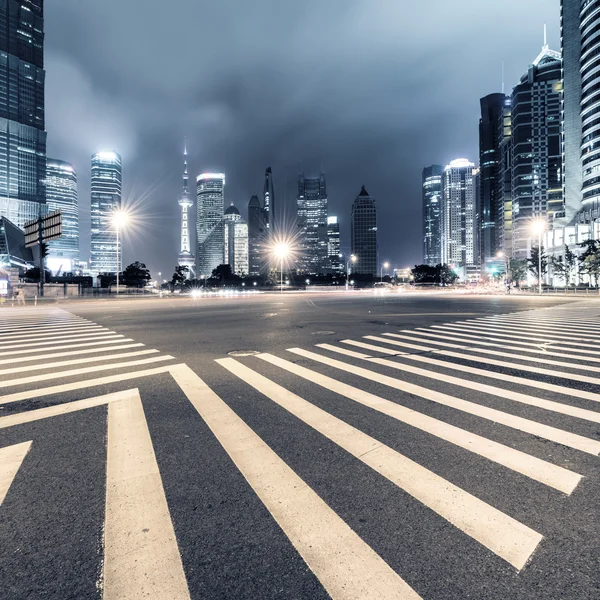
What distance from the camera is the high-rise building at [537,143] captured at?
6009 inches

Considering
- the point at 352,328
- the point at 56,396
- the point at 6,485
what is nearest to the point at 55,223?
the point at 352,328

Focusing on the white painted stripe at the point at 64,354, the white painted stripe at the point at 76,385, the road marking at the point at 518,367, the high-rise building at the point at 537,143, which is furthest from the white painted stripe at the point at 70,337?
the high-rise building at the point at 537,143

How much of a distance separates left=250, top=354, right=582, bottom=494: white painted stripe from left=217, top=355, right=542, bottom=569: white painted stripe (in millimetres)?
717

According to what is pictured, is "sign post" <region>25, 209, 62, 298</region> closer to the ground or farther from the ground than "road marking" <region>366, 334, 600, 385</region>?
farther from the ground

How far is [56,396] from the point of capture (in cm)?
564

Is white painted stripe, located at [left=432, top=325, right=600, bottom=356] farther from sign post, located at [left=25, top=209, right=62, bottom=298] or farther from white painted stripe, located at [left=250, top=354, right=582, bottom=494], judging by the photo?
sign post, located at [left=25, top=209, right=62, bottom=298]

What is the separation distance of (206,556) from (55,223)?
4395 cm

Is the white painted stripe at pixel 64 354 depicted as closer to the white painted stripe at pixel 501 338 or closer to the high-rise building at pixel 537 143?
the white painted stripe at pixel 501 338

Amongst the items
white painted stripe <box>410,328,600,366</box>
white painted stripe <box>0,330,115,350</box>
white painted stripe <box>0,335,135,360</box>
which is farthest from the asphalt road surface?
white painted stripe <box>0,330,115,350</box>

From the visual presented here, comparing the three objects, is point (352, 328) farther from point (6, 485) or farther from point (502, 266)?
point (502, 266)

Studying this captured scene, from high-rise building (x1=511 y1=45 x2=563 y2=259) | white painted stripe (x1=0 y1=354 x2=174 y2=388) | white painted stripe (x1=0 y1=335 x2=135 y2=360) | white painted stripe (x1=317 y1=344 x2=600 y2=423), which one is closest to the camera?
white painted stripe (x1=317 y1=344 x2=600 y2=423)

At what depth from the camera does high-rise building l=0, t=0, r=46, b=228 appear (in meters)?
175

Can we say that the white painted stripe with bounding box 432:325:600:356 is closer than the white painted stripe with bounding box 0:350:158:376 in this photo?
No

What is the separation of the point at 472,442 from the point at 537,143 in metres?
190
